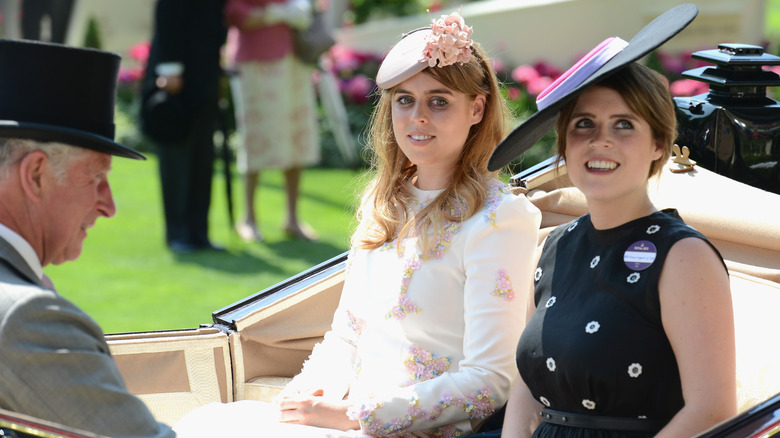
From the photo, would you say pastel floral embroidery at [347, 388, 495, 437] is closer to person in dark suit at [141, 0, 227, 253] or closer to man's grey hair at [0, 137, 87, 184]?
man's grey hair at [0, 137, 87, 184]

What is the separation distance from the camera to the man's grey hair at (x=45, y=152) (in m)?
1.75

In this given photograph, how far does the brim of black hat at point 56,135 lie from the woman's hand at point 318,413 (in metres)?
0.79

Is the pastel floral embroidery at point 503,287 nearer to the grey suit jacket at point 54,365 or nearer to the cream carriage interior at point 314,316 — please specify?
the cream carriage interior at point 314,316

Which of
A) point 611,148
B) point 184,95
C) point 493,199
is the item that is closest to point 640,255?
point 611,148

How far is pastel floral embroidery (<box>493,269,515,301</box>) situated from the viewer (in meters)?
2.27

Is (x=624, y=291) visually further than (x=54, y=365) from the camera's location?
Yes

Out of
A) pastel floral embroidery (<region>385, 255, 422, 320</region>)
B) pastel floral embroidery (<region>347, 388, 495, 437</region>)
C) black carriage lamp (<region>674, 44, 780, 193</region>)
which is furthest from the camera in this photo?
black carriage lamp (<region>674, 44, 780, 193</region>)

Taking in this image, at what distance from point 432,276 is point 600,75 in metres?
0.68

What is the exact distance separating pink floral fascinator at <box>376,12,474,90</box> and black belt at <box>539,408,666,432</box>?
90 centimetres

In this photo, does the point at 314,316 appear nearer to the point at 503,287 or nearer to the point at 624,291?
the point at 503,287

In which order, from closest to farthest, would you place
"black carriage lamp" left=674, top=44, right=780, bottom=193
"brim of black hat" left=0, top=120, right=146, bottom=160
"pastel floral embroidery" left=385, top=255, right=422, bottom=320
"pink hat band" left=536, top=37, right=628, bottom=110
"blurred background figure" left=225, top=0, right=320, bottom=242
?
"brim of black hat" left=0, top=120, right=146, bottom=160
"pink hat band" left=536, top=37, right=628, bottom=110
"pastel floral embroidery" left=385, top=255, right=422, bottom=320
"black carriage lamp" left=674, top=44, right=780, bottom=193
"blurred background figure" left=225, top=0, right=320, bottom=242

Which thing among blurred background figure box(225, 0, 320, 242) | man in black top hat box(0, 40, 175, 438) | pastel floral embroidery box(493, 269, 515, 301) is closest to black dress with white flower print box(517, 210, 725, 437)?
pastel floral embroidery box(493, 269, 515, 301)

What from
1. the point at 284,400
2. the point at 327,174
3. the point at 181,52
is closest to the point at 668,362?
the point at 284,400

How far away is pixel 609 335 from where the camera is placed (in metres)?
1.93
